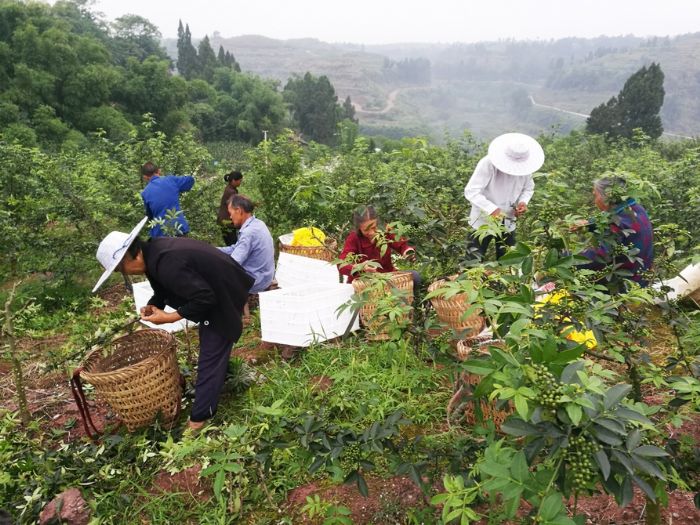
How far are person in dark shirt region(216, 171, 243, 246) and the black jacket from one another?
233 centimetres

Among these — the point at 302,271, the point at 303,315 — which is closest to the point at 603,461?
the point at 303,315

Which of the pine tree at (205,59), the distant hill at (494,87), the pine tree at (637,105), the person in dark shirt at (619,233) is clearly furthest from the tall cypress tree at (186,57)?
the person in dark shirt at (619,233)

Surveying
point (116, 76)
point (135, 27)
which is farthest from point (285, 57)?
point (116, 76)

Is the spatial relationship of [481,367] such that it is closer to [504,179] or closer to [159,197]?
[504,179]

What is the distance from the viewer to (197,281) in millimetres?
2568

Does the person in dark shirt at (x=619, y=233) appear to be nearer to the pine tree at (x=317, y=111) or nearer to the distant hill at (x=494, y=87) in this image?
the pine tree at (x=317, y=111)

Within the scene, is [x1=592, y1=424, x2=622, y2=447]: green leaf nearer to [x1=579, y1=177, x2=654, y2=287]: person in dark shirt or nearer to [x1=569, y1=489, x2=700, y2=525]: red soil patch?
[x1=579, y1=177, x2=654, y2=287]: person in dark shirt

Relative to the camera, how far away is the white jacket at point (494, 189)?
12.9 ft

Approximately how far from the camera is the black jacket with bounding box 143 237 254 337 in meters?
2.54

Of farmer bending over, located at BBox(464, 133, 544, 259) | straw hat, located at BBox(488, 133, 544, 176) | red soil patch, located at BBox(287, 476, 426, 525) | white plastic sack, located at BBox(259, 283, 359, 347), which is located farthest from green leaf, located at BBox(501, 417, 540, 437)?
straw hat, located at BBox(488, 133, 544, 176)

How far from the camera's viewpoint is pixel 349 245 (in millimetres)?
3473

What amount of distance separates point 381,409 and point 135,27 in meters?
73.4

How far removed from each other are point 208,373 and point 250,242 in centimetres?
142

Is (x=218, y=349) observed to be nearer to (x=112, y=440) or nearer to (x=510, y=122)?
(x=112, y=440)
